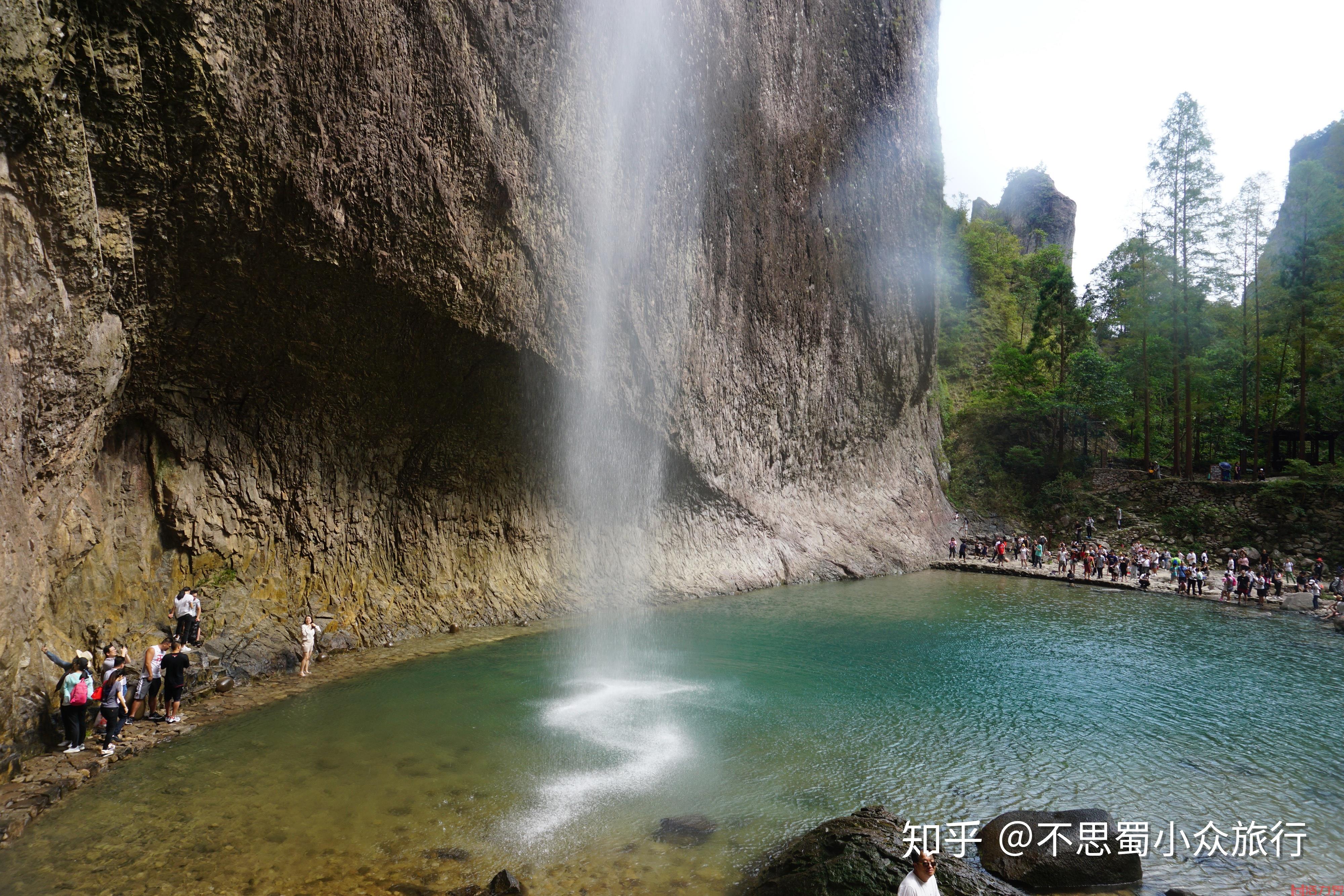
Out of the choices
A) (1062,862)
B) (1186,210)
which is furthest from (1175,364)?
(1062,862)

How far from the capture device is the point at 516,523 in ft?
62.7

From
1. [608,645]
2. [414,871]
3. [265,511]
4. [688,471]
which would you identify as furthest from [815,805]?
[688,471]

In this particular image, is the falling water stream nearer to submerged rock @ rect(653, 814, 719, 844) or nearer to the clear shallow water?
the clear shallow water

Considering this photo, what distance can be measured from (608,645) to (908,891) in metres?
13.0

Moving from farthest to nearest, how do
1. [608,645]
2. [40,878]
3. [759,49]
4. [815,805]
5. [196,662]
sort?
[759,49], [608,645], [196,662], [815,805], [40,878]

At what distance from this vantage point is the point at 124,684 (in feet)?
32.8

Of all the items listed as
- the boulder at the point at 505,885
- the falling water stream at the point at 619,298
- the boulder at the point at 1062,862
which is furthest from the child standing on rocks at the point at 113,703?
the boulder at the point at 1062,862

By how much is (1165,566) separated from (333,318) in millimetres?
37865

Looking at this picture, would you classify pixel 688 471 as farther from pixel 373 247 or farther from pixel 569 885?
pixel 569 885

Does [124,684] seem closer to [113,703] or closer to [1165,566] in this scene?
[113,703]

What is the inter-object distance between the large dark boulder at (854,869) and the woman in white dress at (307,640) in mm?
10641

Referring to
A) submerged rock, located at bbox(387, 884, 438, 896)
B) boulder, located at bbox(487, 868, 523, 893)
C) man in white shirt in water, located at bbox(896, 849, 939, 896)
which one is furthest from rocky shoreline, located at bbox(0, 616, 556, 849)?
man in white shirt in water, located at bbox(896, 849, 939, 896)

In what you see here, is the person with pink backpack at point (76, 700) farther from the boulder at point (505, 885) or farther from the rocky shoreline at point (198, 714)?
the boulder at point (505, 885)

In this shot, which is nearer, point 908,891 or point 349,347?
point 908,891
